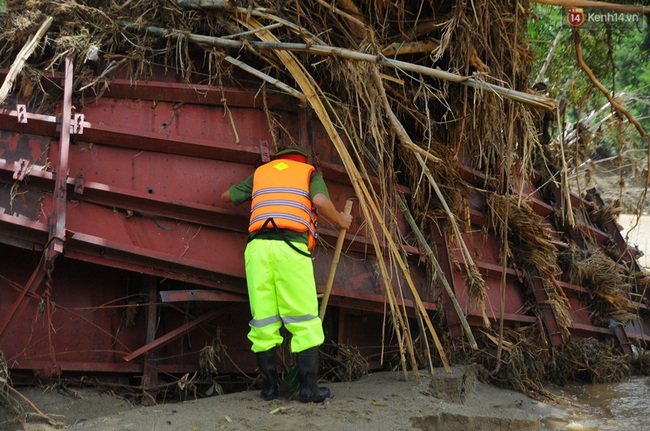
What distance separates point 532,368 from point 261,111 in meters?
3.22

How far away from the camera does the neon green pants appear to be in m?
4.39

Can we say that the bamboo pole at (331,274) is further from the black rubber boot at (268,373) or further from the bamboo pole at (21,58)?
the bamboo pole at (21,58)

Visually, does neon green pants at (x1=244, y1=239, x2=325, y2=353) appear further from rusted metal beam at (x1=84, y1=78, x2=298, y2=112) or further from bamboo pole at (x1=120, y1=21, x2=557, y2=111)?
bamboo pole at (x1=120, y1=21, x2=557, y2=111)

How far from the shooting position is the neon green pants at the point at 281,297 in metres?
4.39

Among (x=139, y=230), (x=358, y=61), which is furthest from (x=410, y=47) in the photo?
(x=139, y=230)

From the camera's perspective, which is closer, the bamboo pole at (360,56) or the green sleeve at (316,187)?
the bamboo pole at (360,56)

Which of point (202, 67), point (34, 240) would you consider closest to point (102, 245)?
point (34, 240)

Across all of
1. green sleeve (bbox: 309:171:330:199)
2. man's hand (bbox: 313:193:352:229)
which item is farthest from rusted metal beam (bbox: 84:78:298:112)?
man's hand (bbox: 313:193:352:229)

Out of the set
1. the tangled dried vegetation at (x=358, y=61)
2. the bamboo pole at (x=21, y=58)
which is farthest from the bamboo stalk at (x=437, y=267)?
the bamboo pole at (x=21, y=58)

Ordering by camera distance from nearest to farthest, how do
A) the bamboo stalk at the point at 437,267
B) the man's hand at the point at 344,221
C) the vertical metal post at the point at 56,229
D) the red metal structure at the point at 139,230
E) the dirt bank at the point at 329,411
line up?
the dirt bank at the point at 329,411 → the vertical metal post at the point at 56,229 → the red metal structure at the point at 139,230 → the man's hand at the point at 344,221 → the bamboo stalk at the point at 437,267

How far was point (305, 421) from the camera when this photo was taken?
13.3 feet

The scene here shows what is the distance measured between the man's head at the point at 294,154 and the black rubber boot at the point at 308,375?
4.25 feet

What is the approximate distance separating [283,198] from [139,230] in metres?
0.95

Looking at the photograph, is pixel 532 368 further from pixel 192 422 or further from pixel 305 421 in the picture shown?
pixel 192 422
